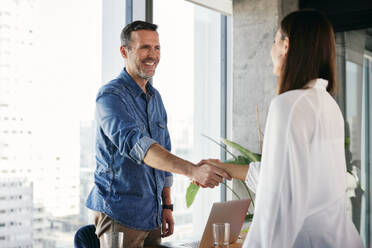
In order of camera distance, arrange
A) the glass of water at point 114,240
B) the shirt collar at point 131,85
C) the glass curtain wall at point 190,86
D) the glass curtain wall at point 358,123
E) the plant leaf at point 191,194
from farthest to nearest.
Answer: the glass curtain wall at point 190,86 < the glass curtain wall at point 358,123 < the plant leaf at point 191,194 < the shirt collar at point 131,85 < the glass of water at point 114,240

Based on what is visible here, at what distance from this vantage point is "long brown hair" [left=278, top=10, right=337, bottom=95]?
5.04ft

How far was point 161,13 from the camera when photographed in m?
3.80

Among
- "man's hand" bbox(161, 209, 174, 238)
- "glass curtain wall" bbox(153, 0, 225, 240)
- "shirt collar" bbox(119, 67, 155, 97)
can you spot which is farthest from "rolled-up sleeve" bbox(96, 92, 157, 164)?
"glass curtain wall" bbox(153, 0, 225, 240)

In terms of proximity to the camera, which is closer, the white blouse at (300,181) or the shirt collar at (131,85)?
the white blouse at (300,181)

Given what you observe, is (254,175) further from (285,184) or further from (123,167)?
(123,167)

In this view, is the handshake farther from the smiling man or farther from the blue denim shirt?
the blue denim shirt

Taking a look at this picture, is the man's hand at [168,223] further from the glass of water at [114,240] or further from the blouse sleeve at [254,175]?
the glass of water at [114,240]

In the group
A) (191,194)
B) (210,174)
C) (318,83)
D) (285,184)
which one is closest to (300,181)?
(285,184)

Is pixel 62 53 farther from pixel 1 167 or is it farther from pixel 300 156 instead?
pixel 300 156

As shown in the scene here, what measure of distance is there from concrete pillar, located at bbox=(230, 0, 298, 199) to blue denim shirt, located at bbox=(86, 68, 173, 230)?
180 centimetres

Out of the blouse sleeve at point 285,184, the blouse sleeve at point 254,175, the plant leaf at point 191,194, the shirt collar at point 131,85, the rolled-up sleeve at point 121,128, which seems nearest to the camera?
the blouse sleeve at point 285,184

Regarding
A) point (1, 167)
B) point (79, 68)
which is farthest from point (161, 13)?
point (1, 167)

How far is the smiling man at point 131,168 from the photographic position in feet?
7.02

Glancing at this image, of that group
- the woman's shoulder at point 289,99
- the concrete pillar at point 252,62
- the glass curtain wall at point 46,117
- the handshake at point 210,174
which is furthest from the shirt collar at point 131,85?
the concrete pillar at point 252,62
